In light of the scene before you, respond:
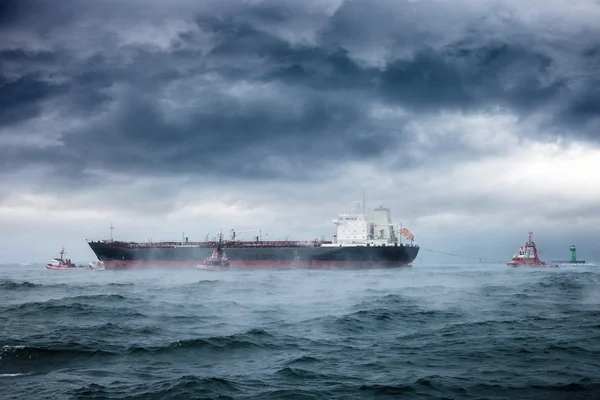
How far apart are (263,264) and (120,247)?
31017 millimetres

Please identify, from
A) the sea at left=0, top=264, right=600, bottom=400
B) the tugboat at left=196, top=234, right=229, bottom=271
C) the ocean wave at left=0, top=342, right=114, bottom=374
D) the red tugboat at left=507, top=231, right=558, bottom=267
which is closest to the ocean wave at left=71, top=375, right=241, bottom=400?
the sea at left=0, top=264, right=600, bottom=400

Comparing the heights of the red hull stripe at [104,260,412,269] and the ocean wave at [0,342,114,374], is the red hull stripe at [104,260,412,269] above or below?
below

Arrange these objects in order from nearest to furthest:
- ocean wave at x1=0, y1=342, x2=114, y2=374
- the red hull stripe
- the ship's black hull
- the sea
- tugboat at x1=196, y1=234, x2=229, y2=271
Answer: the sea
ocean wave at x1=0, y1=342, x2=114, y2=374
tugboat at x1=196, y1=234, x2=229, y2=271
the ship's black hull
the red hull stripe

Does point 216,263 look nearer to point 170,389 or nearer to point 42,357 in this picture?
point 42,357

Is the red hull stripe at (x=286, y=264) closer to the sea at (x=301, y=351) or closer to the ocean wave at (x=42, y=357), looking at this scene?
the sea at (x=301, y=351)

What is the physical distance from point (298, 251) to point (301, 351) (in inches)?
2551

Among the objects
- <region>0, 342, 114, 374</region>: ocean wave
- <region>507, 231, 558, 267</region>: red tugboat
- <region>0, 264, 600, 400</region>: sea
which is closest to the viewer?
<region>0, 264, 600, 400</region>: sea

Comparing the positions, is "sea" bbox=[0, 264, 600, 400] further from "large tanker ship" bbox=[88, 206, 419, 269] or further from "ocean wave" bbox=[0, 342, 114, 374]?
"large tanker ship" bbox=[88, 206, 419, 269]

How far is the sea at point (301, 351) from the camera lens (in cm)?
1104

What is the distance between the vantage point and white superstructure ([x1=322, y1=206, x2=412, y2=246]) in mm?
86000

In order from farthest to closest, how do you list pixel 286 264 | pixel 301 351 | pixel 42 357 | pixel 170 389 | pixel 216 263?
pixel 286 264 → pixel 216 263 → pixel 301 351 → pixel 42 357 → pixel 170 389

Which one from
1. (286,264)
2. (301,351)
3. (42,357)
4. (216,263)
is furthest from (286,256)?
(42,357)

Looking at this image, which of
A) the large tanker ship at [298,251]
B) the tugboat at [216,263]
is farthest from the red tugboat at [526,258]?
the tugboat at [216,263]

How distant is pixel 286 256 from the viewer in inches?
3152
